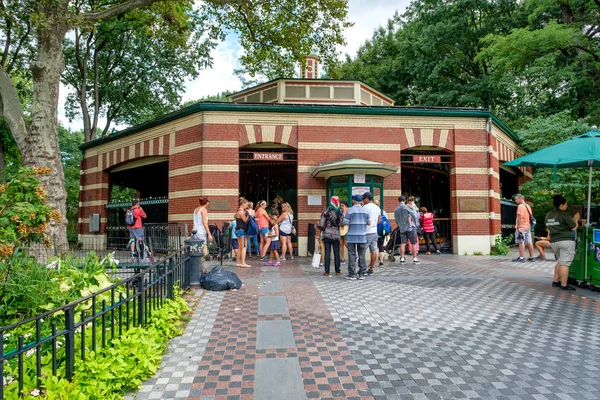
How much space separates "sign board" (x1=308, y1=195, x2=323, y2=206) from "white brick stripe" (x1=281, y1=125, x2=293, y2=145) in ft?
6.84

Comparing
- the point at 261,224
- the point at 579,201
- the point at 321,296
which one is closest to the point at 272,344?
the point at 321,296

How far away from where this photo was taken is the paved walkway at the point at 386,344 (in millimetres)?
3412

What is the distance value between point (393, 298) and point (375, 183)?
6.27m

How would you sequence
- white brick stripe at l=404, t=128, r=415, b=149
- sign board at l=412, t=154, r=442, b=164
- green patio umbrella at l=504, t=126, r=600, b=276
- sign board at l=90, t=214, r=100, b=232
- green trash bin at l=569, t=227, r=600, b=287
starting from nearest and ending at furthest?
green patio umbrella at l=504, t=126, r=600, b=276, green trash bin at l=569, t=227, r=600, b=287, white brick stripe at l=404, t=128, r=415, b=149, sign board at l=412, t=154, r=442, b=164, sign board at l=90, t=214, r=100, b=232

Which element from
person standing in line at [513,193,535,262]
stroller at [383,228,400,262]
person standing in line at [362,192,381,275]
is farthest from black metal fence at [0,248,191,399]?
person standing in line at [513,193,535,262]

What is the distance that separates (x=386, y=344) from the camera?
4.43 metres

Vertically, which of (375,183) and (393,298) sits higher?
(375,183)

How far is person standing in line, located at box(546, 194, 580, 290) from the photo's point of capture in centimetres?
712

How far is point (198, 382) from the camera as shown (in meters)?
3.52

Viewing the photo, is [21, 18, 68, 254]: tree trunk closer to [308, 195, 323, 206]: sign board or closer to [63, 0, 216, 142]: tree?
[308, 195, 323, 206]: sign board

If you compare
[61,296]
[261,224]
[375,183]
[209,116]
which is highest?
[209,116]

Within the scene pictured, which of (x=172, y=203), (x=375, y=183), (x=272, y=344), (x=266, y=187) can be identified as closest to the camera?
(x=272, y=344)

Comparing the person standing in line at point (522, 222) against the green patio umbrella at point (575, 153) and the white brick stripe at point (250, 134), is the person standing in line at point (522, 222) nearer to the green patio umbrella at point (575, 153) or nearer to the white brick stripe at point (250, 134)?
the green patio umbrella at point (575, 153)

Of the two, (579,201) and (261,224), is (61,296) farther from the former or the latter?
(579,201)
